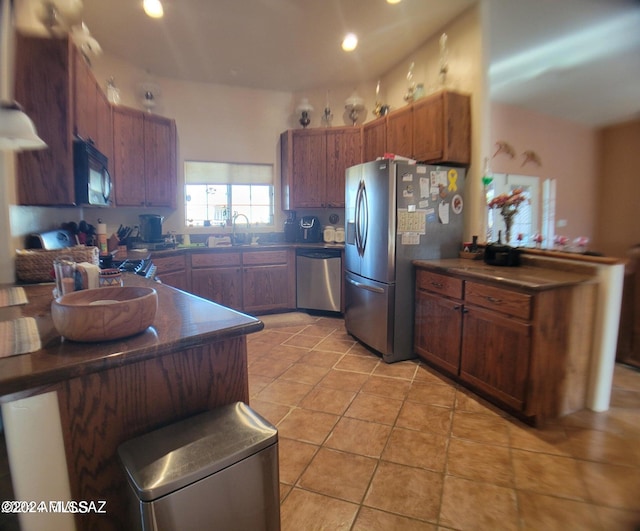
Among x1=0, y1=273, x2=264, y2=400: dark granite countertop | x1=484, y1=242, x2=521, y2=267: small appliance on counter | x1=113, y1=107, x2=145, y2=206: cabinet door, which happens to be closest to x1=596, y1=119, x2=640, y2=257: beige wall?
x1=484, y1=242, x2=521, y2=267: small appliance on counter

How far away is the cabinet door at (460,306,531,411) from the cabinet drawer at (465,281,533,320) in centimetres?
5

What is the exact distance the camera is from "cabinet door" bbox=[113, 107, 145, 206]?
11.3 ft

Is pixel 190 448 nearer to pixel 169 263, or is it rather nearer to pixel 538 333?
pixel 538 333

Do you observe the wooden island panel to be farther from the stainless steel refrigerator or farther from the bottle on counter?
the bottle on counter

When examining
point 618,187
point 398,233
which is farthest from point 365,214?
point 618,187

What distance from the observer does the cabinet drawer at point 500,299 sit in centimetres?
198

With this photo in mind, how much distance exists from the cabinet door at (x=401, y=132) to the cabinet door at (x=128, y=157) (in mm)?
2728

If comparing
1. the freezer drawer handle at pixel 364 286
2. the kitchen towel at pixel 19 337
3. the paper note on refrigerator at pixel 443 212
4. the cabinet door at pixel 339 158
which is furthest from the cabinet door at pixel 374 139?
the kitchen towel at pixel 19 337

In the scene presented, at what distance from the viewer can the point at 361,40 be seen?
11.3 feet

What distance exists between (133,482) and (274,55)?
407cm

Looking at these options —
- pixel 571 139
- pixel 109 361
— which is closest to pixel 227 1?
pixel 109 361

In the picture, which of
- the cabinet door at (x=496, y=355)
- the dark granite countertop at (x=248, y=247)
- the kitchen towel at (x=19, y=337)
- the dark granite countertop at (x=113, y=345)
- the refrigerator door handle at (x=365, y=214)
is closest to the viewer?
the dark granite countertop at (x=113, y=345)

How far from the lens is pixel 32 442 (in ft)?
2.72

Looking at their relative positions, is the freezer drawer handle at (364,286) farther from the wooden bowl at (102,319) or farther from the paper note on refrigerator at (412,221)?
the wooden bowl at (102,319)
